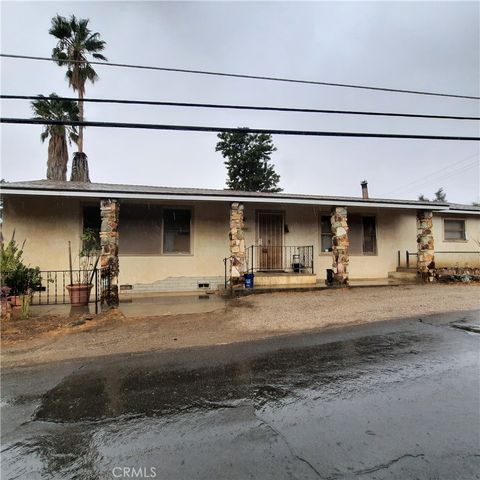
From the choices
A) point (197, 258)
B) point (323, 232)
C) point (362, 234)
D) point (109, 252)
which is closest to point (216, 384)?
A: point (109, 252)

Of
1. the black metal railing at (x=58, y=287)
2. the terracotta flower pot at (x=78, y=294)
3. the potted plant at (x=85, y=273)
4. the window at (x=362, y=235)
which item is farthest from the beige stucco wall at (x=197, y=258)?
the window at (x=362, y=235)

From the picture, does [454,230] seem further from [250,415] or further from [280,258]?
[250,415]

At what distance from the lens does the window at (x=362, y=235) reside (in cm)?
1363

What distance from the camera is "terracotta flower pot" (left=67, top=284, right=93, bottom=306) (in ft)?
27.7

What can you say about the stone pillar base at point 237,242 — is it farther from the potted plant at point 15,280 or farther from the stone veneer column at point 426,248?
the stone veneer column at point 426,248

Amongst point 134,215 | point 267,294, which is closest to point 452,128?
point 267,294

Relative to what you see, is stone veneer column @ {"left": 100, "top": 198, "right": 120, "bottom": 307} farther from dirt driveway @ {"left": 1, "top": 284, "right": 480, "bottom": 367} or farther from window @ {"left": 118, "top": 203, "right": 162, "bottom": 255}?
window @ {"left": 118, "top": 203, "right": 162, "bottom": 255}

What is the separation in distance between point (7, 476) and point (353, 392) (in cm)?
321

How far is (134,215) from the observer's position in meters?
11.2

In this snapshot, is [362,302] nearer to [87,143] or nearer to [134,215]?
[134,215]

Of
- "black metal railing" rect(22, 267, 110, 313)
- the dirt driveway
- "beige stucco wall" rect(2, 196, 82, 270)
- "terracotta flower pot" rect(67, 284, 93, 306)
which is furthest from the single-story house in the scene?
the dirt driveway

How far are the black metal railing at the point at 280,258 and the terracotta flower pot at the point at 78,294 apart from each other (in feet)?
18.2

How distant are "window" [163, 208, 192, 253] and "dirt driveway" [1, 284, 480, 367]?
128 inches

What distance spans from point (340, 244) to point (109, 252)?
295 inches
